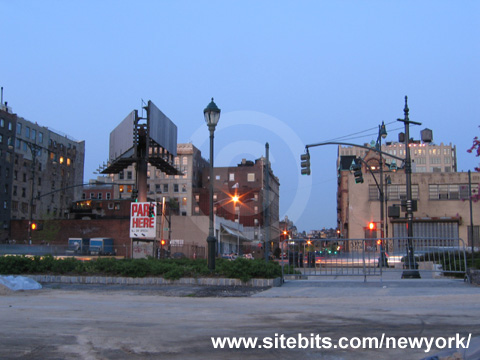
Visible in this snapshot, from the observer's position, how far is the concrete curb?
16531 mm

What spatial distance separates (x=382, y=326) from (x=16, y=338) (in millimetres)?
5721

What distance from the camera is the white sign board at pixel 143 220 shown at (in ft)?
116

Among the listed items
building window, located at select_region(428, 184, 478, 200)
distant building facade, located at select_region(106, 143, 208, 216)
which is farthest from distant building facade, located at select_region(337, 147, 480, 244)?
distant building facade, located at select_region(106, 143, 208, 216)

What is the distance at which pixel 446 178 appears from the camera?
6962 centimetres

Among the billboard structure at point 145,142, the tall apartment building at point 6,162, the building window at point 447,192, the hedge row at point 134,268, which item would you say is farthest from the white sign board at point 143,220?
the tall apartment building at point 6,162

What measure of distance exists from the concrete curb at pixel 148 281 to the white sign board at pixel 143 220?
17.1 meters

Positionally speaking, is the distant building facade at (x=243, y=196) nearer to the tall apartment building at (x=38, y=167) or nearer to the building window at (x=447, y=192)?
the tall apartment building at (x=38, y=167)

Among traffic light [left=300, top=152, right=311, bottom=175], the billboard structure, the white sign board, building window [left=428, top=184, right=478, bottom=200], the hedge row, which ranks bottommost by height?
the hedge row

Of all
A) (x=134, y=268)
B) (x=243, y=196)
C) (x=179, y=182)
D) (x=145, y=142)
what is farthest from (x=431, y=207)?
(x=179, y=182)

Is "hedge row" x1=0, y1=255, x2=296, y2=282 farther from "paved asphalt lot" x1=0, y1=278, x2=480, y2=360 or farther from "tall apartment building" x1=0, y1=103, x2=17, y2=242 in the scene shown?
"tall apartment building" x1=0, y1=103, x2=17, y2=242

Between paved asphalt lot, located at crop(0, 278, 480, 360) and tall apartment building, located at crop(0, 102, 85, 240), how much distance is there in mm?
75891

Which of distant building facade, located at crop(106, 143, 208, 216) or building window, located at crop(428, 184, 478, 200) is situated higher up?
distant building facade, located at crop(106, 143, 208, 216)

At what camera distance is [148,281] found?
17312 millimetres

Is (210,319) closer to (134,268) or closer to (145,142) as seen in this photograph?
(134,268)
